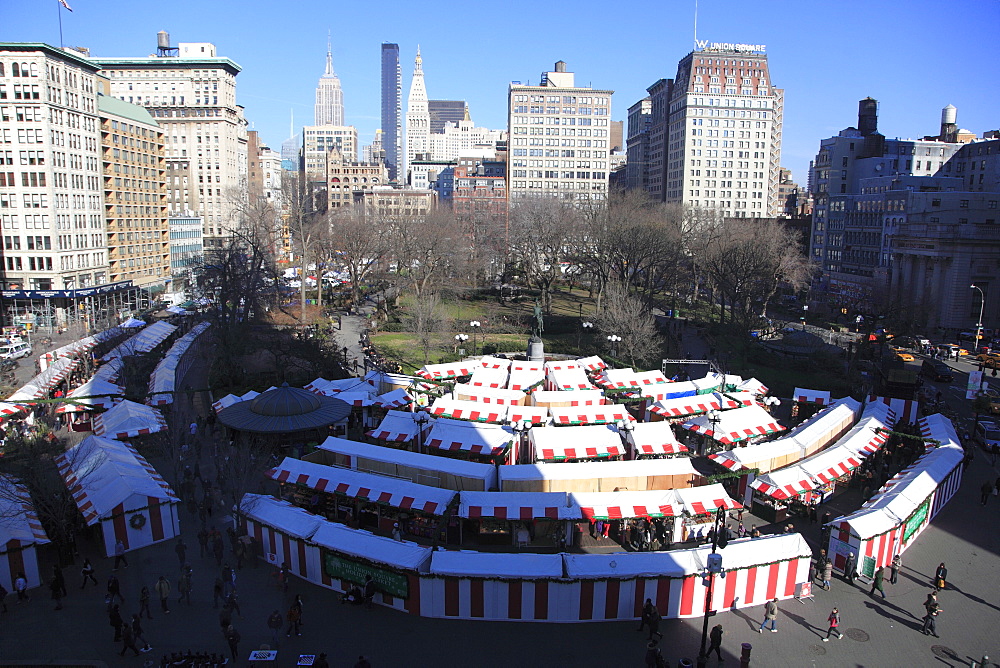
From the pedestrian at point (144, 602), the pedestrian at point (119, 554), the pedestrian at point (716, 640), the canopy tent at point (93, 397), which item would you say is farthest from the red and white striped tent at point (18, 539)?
the pedestrian at point (716, 640)

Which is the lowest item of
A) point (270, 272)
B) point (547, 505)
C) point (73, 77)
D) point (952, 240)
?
point (547, 505)

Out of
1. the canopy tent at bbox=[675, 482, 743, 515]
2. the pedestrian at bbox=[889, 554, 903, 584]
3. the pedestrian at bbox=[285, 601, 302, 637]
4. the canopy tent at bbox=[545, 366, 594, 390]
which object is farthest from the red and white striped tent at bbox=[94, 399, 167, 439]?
the pedestrian at bbox=[889, 554, 903, 584]

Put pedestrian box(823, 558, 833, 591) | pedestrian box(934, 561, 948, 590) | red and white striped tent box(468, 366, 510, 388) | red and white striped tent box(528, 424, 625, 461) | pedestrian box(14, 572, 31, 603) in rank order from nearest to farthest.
→ pedestrian box(14, 572, 31, 603) < pedestrian box(934, 561, 948, 590) < pedestrian box(823, 558, 833, 591) < red and white striped tent box(528, 424, 625, 461) < red and white striped tent box(468, 366, 510, 388)

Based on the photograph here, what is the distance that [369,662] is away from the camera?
1548 cm

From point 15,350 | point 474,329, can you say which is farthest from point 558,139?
point 15,350

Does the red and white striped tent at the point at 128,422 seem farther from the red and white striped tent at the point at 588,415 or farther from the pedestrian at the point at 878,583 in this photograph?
the pedestrian at the point at 878,583

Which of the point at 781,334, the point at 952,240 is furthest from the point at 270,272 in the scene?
the point at 952,240

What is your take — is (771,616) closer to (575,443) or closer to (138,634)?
(575,443)

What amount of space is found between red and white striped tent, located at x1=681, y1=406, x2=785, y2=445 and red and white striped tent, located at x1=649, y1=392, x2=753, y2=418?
1547mm

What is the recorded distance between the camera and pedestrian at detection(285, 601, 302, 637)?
1658 centimetres

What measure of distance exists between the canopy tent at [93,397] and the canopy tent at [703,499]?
25.9 m

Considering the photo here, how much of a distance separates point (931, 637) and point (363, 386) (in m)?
24.6

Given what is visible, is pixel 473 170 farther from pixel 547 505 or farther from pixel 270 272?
pixel 547 505

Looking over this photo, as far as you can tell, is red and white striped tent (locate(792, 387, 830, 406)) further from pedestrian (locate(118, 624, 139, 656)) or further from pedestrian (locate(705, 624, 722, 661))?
pedestrian (locate(118, 624, 139, 656))
